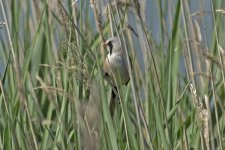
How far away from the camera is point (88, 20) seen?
276cm

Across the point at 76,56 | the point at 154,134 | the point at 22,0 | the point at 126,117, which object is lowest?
the point at 154,134

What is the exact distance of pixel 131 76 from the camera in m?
1.43

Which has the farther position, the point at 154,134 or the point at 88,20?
the point at 88,20

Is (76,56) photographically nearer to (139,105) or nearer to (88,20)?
(139,105)

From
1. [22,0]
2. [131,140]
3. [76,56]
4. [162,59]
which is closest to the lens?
[76,56]

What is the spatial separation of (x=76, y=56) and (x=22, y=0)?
142 centimetres

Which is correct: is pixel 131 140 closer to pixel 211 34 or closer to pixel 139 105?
pixel 139 105

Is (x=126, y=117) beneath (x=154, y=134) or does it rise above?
above

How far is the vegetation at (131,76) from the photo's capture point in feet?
4.95

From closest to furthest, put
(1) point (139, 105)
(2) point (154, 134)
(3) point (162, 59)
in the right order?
(1) point (139, 105), (2) point (154, 134), (3) point (162, 59)

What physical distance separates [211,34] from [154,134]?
0.88 metres

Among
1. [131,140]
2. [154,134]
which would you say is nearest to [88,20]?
[154,134]

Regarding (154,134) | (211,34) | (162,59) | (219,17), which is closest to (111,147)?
(154,134)

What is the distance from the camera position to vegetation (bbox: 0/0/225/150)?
1509 millimetres
